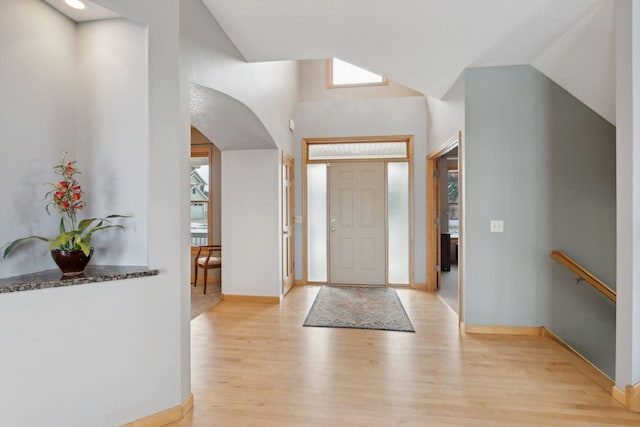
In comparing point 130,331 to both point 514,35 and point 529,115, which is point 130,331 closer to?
point 514,35

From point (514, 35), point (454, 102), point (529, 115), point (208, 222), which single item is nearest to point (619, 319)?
point (529, 115)

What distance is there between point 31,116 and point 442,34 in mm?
2864

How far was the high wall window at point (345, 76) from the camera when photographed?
5.48 m

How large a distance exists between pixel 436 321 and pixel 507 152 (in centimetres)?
189

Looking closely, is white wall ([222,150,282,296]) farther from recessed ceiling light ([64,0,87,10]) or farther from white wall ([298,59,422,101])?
recessed ceiling light ([64,0,87,10])

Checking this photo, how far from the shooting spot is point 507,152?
120 inches

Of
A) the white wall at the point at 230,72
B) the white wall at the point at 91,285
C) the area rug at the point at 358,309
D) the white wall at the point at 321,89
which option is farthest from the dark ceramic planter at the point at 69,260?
the white wall at the point at 321,89

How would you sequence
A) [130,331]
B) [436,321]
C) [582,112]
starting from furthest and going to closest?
1. [436,321]
2. [582,112]
3. [130,331]

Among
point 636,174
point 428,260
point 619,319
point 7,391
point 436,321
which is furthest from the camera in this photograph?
point 428,260

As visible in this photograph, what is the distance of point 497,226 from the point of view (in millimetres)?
3088

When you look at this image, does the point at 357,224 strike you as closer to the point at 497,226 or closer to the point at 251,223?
the point at 251,223

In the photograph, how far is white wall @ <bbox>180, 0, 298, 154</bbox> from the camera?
6.88ft

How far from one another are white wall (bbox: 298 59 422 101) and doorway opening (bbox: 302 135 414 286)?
→ 38.5 inches

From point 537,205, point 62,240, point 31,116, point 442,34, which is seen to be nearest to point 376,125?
point 442,34
